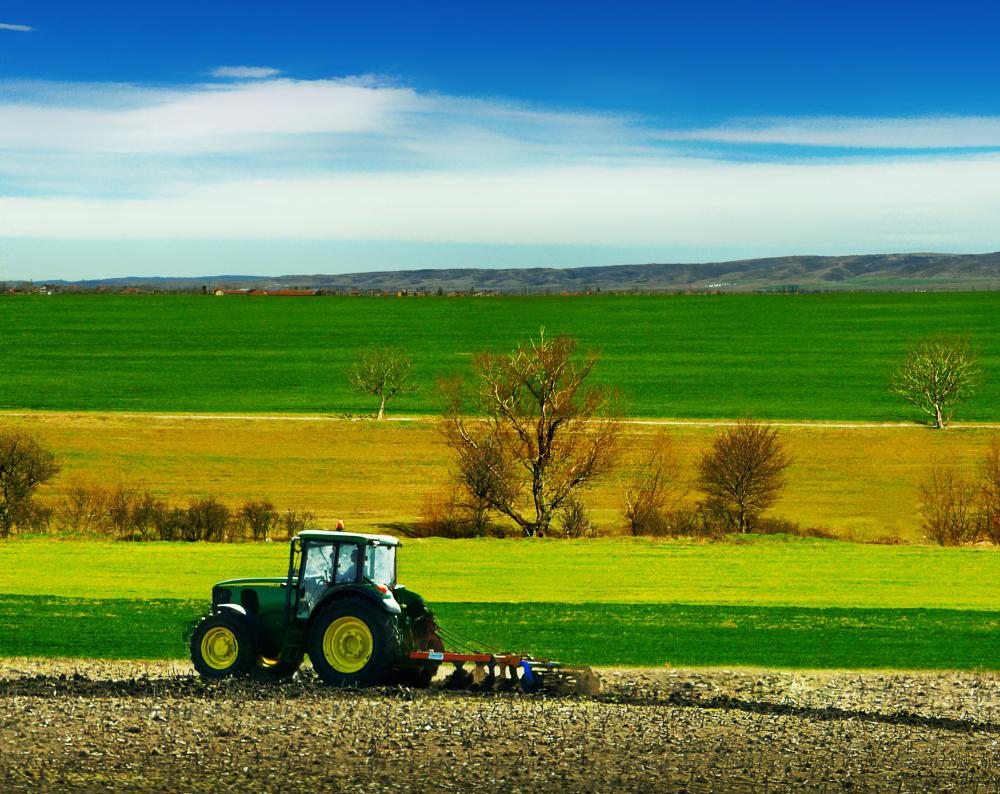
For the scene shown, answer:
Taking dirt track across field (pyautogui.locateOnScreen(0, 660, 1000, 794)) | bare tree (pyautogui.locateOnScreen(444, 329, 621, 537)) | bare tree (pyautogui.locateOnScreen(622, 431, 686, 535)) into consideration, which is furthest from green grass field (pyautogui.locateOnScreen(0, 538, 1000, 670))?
bare tree (pyautogui.locateOnScreen(444, 329, 621, 537))

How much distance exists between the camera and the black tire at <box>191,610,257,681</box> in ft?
55.1

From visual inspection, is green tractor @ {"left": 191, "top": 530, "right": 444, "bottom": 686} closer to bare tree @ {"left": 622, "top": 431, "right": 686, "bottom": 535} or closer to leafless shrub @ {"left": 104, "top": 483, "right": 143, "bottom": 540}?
leafless shrub @ {"left": 104, "top": 483, "right": 143, "bottom": 540}

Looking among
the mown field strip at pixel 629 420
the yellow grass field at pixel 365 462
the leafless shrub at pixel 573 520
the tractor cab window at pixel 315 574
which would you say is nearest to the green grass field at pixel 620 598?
the tractor cab window at pixel 315 574

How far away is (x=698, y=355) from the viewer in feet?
441

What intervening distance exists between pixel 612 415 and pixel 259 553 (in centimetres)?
2240

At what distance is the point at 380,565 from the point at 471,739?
3071 mm

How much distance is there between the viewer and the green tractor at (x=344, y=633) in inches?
633

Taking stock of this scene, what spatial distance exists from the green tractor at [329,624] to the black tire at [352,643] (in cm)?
1

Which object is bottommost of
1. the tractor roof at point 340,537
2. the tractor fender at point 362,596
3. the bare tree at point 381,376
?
the tractor fender at point 362,596

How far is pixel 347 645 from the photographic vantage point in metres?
16.3

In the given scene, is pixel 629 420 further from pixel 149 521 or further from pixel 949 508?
pixel 149 521

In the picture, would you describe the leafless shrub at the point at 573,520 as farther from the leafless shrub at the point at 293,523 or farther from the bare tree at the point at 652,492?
the leafless shrub at the point at 293,523

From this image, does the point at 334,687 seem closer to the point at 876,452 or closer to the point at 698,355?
the point at 876,452

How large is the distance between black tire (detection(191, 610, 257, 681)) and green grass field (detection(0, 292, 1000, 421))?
77034 millimetres
